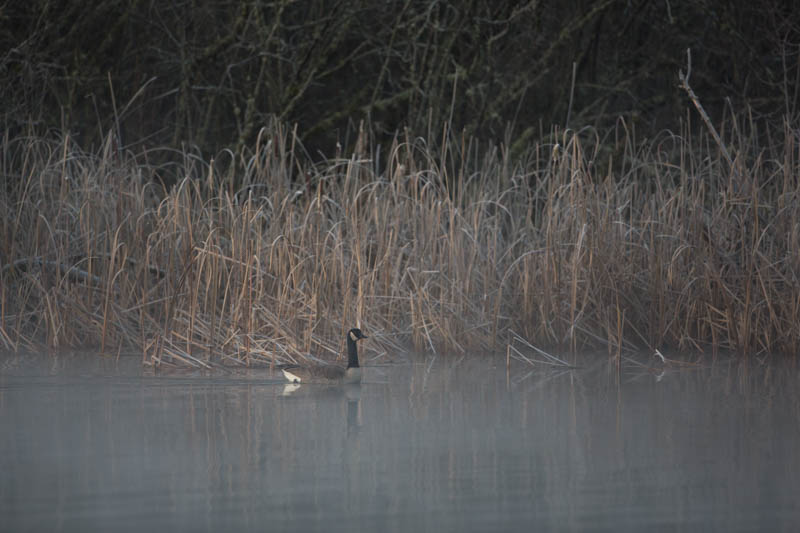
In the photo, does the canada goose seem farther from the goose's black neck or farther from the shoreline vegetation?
the shoreline vegetation

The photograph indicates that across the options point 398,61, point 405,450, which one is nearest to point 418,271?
point 405,450

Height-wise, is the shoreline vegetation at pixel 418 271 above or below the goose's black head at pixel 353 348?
above

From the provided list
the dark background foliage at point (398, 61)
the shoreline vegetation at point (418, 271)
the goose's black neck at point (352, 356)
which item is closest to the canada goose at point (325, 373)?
the goose's black neck at point (352, 356)

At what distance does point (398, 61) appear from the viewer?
13.0 metres

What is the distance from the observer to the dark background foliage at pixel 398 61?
11.9m

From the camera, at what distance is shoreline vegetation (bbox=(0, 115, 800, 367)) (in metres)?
7.12

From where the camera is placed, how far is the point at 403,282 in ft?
24.8

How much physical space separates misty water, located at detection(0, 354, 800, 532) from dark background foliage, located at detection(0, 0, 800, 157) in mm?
5953

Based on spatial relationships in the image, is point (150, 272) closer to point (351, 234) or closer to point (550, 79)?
point (351, 234)

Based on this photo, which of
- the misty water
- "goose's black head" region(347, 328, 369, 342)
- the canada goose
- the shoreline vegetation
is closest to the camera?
the misty water

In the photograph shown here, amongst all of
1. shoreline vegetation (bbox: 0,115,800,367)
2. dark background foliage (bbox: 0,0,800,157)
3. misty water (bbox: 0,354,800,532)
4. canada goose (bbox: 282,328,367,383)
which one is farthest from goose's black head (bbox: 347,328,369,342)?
dark background foliage (bbox: 0,0,800,157)

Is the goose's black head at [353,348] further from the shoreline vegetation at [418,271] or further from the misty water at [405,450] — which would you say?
the shoreline vegetation at [418,271]

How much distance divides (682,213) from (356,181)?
7.44 ft

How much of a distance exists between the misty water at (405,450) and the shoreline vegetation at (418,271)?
27.1 inches
